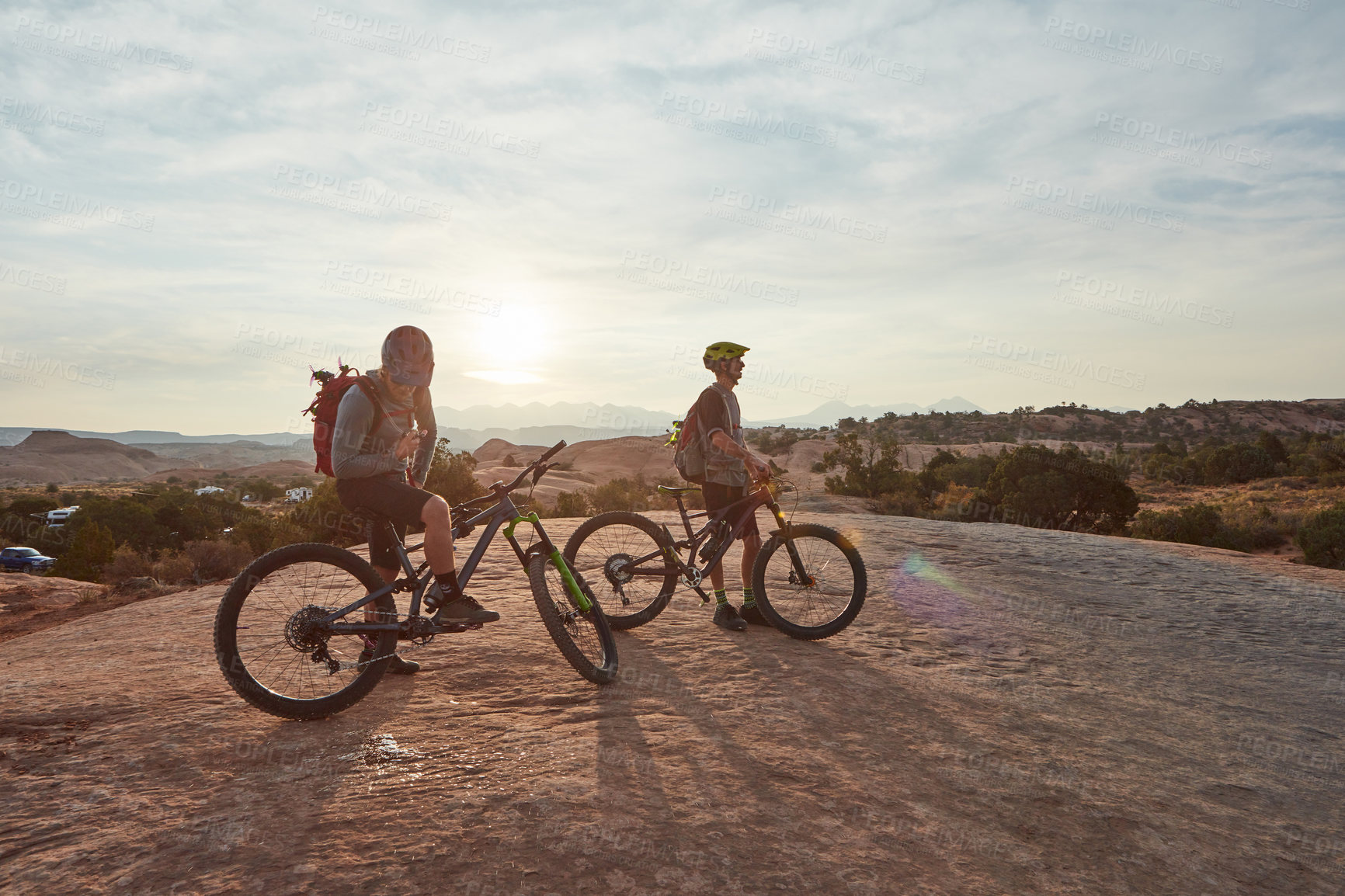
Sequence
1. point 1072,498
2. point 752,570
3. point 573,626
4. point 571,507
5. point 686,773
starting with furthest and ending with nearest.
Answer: point 1072,498
point 571,507
point 752,570
point 573,626
point 686,773

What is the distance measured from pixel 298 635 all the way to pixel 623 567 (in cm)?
239

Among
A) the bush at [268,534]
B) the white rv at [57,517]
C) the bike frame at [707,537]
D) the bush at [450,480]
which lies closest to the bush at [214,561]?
the bush at [268,534]

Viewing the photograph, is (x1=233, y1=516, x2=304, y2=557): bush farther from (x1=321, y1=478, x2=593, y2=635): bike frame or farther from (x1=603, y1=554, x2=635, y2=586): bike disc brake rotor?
(x1=321, y1=478, x2=593, y2=635): bike frame

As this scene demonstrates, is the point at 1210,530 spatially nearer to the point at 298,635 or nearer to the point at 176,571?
the point at 298,635

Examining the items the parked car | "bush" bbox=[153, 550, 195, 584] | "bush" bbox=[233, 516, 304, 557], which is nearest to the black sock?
"bush" bbox=[153, 550, 195, 584]

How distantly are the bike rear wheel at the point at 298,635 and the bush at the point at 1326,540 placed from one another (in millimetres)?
23106

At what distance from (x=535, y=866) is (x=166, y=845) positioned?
1250 mm

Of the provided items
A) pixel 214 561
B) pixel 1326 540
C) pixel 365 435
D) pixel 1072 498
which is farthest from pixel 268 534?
pixel 1326 540

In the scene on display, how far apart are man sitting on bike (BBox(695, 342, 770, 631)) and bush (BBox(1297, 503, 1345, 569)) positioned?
20.1 meters

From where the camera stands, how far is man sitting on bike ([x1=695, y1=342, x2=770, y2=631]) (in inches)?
218

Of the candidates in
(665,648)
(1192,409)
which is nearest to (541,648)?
(665,648)

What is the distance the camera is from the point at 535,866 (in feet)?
7.80

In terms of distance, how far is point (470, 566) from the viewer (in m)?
4.02

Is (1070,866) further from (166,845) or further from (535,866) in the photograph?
(166,845)
